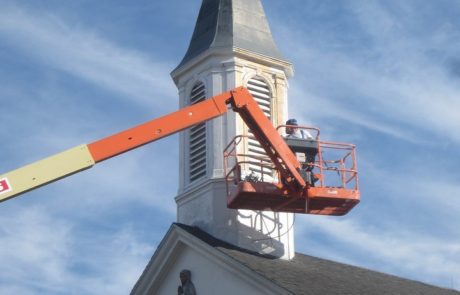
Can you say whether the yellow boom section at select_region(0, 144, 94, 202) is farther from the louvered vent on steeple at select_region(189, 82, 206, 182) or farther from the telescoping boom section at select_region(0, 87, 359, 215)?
the louvered vent on steeple at select_region(189, 82, 206, 182)

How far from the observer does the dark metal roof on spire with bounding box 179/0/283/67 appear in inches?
1225

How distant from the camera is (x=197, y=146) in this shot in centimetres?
3077

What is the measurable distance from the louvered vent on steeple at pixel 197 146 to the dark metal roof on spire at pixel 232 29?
1111mm

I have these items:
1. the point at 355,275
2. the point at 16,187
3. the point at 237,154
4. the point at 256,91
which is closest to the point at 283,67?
the point at 256,91

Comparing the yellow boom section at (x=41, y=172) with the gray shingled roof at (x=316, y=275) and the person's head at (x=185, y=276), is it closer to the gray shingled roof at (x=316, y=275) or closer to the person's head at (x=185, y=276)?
the gray shingled roof at (x=316, y=275)

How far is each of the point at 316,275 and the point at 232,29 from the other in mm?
8002

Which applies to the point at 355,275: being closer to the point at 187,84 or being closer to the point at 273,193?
the point at 273,193

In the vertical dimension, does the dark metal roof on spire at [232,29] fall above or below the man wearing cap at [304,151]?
above

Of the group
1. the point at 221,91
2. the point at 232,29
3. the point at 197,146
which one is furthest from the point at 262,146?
the point at 232,29

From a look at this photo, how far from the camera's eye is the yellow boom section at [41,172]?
22.1 m

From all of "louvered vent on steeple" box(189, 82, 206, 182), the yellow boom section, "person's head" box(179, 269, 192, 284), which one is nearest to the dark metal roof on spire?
"louvered vent on steeple" box(189, 82, 206, 182)

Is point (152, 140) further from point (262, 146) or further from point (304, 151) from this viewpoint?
point (304, 151)

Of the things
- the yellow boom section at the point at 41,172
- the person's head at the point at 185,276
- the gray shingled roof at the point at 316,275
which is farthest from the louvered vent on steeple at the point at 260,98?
the yellow boom section at the point at 41,172

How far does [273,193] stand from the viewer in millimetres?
27469
